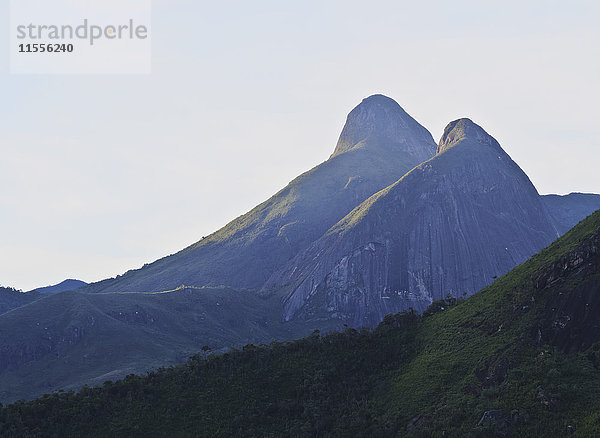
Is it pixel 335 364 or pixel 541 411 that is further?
pixel 335 364

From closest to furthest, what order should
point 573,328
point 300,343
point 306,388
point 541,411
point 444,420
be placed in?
point 541,411 → point 444,420 → point 573,328 → point 306,388 → point 300,343

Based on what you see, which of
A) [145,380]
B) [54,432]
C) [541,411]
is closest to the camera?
[541,411]

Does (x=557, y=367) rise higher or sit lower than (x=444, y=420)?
higher

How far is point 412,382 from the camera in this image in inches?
3430

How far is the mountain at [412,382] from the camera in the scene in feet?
236

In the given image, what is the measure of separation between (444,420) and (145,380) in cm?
4766

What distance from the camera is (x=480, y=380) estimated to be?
263 ft

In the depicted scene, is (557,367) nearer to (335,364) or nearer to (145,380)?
(335,364)

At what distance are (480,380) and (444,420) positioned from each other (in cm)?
949

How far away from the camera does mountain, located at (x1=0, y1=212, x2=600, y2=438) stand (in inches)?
2837

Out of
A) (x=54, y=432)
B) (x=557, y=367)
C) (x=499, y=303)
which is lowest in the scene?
(x=54, y=432)

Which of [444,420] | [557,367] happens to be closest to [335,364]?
[444,420]

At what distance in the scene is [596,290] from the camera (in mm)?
80000

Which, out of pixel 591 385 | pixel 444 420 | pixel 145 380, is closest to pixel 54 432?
pixel 145 380
